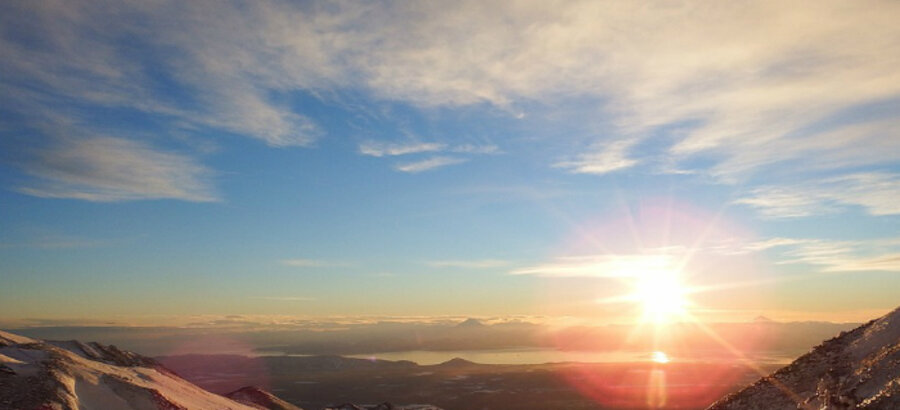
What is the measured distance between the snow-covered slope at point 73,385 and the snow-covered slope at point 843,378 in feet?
83.8

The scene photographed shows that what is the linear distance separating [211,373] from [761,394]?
690 ft

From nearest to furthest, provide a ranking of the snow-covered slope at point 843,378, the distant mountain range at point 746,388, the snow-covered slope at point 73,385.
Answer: the snow-covered slope at point 843,378
the distant mountain range at point 746,388
the snow-covered slope at point 73,385

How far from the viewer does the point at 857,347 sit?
1997cm

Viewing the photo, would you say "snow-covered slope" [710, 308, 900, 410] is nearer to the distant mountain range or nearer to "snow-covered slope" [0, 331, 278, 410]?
the distant mountain range

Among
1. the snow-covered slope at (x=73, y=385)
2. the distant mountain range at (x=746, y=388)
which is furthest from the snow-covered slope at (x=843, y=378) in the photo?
the snow-covered slope at (x=73, y=385)

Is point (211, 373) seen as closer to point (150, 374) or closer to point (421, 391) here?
point (421, 391)

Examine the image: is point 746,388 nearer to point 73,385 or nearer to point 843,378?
point 843,378

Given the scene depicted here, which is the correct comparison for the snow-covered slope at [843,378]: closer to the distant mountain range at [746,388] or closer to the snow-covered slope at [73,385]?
the distant mountain range at [746,388]

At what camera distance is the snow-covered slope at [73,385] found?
21.2m

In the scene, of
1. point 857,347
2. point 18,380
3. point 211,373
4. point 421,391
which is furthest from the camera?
point 211,373

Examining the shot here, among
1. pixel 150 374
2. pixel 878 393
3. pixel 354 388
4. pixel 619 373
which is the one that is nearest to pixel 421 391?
pixel 354 388

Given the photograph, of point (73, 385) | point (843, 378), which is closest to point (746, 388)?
point (843, 378)

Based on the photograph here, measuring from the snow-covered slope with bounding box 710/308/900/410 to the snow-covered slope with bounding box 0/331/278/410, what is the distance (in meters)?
25.5

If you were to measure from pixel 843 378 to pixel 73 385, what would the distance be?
29830mm
